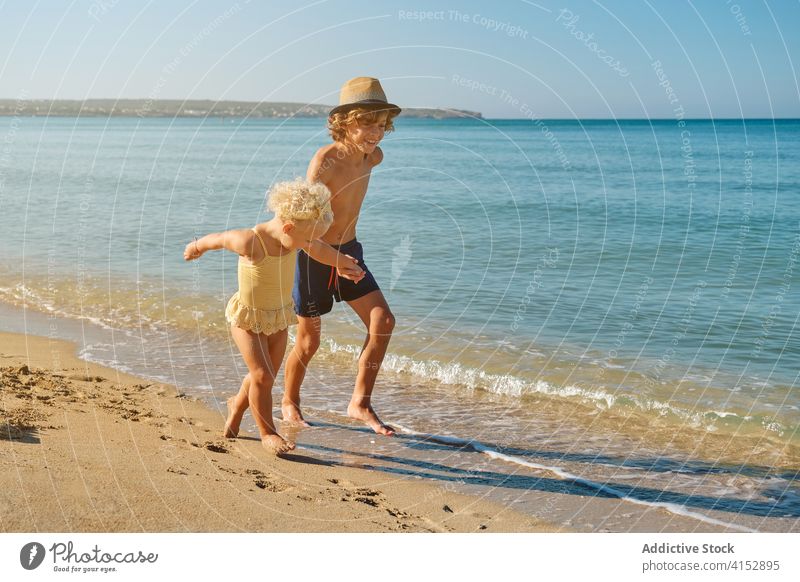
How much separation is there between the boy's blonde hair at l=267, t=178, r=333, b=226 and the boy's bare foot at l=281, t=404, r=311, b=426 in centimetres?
177

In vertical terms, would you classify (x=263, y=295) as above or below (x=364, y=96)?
below

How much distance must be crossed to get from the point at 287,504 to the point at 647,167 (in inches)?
1206

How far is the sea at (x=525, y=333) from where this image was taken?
18.5 feet

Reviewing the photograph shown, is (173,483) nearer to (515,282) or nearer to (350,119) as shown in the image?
(350,119)

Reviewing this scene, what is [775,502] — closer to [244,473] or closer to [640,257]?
[244,473]

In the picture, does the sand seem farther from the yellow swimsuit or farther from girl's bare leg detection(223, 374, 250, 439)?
the yellow swimsuit

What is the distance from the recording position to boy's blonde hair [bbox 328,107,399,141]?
19.2 ft

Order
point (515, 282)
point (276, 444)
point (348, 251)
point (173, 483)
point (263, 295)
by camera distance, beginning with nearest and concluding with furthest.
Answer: point (173, 483), point (263, 295), point (276, 444), point (348, 251), point (515, 282)

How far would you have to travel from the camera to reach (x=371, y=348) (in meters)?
6.16

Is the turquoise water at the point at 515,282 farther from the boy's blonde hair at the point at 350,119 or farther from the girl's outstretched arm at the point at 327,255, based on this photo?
the boy's blonde hair at the point at 350,119

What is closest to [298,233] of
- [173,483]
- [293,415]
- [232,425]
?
[232,425]

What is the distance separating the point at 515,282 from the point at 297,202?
6.42m

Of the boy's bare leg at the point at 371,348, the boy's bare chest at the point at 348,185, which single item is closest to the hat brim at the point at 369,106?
the boy's bare chest at the point at 348,185

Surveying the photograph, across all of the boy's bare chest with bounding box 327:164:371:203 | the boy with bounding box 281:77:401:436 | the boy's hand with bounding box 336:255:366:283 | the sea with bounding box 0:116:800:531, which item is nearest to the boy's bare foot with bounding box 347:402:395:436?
the boy with bounding box 281:77:401:436
